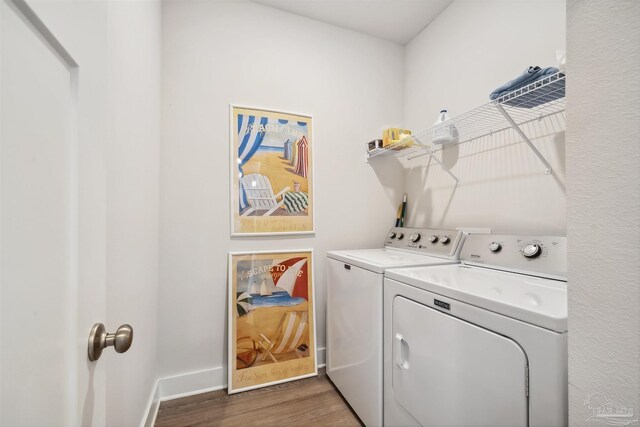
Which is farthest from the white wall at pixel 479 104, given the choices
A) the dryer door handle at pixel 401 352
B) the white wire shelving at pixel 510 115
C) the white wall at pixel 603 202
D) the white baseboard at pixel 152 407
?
the white baseboard at pixel 152 407

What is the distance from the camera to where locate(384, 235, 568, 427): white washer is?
71 cm

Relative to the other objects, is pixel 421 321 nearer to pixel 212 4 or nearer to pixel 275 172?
pixel 275 172

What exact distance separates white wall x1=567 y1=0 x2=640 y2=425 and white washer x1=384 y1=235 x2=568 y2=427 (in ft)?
0.75

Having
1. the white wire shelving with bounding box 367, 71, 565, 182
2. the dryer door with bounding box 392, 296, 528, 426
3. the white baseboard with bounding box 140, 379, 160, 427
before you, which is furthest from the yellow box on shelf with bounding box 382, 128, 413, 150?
the white baseboard with bounding box 140, 379, 160, 427

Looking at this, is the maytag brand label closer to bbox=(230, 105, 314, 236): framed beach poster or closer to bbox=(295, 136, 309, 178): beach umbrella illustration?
bbox=(230, 105, 314, 236): framed beach poster

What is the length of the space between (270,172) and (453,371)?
1.58 metres

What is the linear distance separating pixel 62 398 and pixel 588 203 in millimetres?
970

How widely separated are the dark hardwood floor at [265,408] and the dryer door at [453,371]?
0.60 metres

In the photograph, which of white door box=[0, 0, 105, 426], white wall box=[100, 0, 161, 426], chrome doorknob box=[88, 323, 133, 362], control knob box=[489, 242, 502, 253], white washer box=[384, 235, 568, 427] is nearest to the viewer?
white door box=[0, 0, 105, 426]

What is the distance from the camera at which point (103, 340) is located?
549 mm

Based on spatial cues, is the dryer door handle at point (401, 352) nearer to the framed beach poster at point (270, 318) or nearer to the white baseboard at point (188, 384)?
the framed beach poster at point (270, 318)

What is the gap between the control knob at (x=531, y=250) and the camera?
117 cm

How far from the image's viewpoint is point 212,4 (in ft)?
6.05

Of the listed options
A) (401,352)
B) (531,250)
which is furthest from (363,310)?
(531,250)
